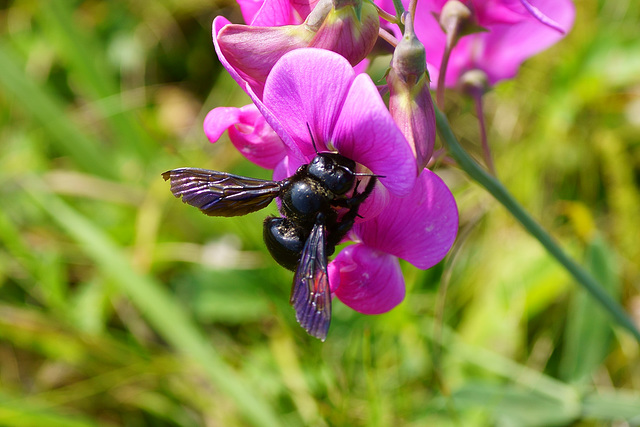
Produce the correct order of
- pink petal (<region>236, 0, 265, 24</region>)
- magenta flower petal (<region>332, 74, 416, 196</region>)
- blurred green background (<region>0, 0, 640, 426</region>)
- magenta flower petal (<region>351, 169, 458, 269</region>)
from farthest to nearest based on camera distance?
blurred green background (<region>0, 0, 640, 426</region>) < pink petal (<region>236, 0, 265, 24</region>) < magenta flower petal (<region>351, 169, 458, 269</region>) < magenta flower petal (<region>332, 74, 416, 196</region>)

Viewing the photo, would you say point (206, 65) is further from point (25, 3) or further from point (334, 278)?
point (334, 278)

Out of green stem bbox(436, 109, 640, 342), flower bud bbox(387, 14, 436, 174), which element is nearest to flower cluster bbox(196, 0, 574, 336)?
flower bud bbox(387, 14, 436, 174)

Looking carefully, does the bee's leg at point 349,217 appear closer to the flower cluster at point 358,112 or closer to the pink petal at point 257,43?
the flower cluster at point 358,112

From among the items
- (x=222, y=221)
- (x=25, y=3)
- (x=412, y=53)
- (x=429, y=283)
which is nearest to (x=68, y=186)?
(x=222, y=221)

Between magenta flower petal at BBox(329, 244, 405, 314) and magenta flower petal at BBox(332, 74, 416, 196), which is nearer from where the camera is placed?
magenta flower petal at BBox(332, 74, 416, 196)

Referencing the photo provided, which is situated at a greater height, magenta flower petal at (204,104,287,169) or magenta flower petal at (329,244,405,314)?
magenta flower petal at (204,104,287,169)

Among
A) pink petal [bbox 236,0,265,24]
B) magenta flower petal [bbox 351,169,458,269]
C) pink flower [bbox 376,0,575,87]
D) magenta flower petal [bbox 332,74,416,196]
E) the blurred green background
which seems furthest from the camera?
the blurred green background

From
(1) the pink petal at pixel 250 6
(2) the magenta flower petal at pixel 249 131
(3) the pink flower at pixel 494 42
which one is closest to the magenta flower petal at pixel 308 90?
(2) the magenta flower petal at pixel 249 131

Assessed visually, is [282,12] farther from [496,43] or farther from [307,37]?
[496,43]

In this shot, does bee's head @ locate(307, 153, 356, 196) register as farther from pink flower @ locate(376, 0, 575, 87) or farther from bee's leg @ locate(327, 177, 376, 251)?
pink flower @ locate(376, 0, 575, 87)
